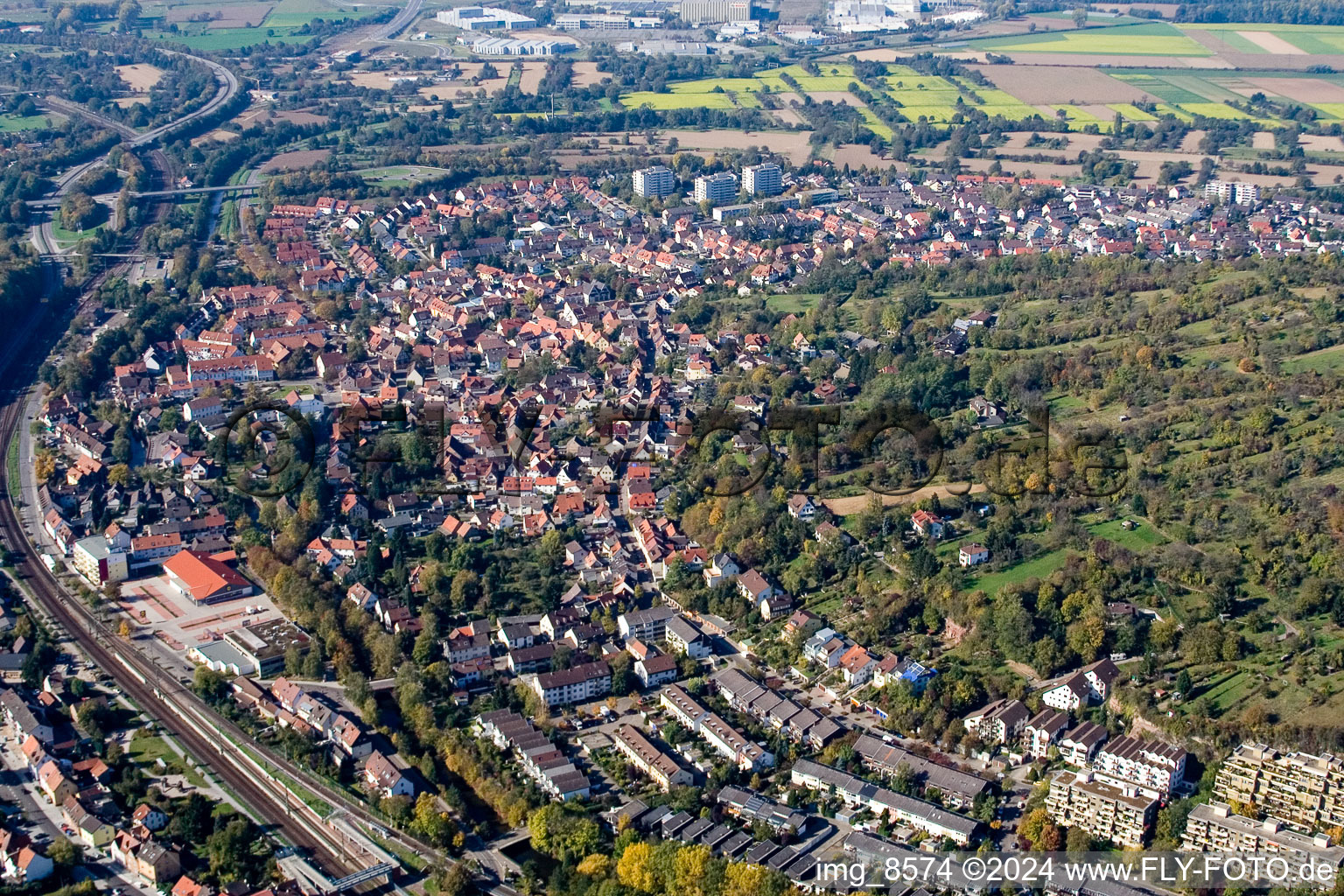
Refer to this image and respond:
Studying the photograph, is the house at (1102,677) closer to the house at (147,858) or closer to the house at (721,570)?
the house at (721,570)

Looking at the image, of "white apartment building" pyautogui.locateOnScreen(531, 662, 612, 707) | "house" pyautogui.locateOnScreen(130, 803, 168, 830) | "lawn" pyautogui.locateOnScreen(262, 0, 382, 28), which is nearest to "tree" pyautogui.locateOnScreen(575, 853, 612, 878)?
"white apartment building" pyautogui.locateOnScreen(531, 662, 612, 707)

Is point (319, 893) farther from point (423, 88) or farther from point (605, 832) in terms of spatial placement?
point (423, 88)

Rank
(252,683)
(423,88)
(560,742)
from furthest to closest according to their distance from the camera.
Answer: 1. (423,88)
2. (252,683)
3. (560,742)

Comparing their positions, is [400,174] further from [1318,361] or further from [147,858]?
[147,858]

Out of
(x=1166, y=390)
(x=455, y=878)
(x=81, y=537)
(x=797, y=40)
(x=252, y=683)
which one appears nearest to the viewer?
(x=455, y=878)

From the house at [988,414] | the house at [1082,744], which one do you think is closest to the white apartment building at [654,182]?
the house at [988,414]

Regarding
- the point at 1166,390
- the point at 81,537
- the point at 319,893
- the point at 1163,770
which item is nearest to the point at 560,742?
the point at 319,893

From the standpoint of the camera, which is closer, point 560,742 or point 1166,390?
point 560,742
